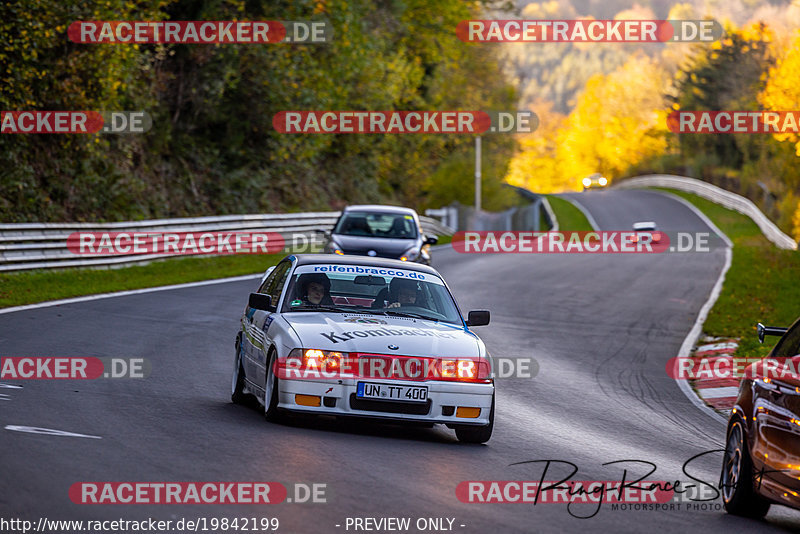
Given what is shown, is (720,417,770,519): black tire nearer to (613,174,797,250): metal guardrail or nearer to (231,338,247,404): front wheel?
(231,338,247,404): front wheel

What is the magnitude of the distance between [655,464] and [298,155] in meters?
30.1

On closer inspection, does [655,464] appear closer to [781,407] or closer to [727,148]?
[781,407]

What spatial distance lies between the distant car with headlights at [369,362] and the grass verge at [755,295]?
883cm

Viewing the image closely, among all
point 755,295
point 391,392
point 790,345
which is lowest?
point 755,295

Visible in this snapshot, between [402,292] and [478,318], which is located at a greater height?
[402,292]

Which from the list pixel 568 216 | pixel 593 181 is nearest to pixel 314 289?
pixel 568 216

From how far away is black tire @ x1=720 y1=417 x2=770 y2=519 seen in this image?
7.27 m

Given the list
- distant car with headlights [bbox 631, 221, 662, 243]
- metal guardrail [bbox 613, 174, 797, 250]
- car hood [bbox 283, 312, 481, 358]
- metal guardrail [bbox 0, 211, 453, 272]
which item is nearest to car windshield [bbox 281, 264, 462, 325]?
car hood [bbox 283, 312, 481, 358]

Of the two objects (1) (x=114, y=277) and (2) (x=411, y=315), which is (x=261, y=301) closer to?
(2) (x=411, y=315)

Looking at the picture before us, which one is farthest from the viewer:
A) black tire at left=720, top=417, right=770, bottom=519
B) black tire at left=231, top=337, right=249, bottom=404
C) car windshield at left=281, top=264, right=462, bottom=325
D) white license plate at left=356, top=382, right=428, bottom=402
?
black tire at left=231, top=337, right=249, bottom=404

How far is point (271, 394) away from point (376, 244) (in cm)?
1417

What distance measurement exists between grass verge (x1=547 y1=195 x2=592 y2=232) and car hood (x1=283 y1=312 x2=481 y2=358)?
179 ft

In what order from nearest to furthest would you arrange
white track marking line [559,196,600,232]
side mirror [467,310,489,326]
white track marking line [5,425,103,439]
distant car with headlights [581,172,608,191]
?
white track marking line [5,425,103,439]
side mirror [467,310,489,326]
white track marking line [559,196,600,232]
distant car with headlights [581,172,608,191]

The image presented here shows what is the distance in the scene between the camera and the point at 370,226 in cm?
2488
